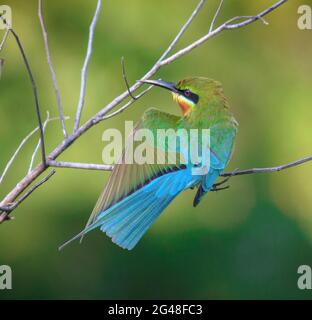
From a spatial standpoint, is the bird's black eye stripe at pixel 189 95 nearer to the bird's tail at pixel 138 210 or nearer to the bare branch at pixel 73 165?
the bird's tail at pixel 138 210

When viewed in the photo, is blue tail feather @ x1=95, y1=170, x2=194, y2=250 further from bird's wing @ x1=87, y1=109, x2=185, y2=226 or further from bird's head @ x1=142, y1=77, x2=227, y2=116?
bird's head @ x1=142, y1=77, x2=227, y2=116

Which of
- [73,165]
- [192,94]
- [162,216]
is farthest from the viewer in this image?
[162,216]

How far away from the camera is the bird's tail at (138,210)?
163 cm

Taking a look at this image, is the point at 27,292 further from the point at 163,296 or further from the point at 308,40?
the point at 308,40

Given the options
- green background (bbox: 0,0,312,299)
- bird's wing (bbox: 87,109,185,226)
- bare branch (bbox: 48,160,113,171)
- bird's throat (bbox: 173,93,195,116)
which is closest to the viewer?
bare branch (bbox: 48,160,113,171)

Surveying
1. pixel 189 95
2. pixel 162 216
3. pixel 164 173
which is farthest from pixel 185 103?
pixel 162 216

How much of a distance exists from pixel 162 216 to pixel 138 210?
1.55 metres

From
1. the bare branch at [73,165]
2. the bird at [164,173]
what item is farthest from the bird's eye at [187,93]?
the bare branch at [73,165]

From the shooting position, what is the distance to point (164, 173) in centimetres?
178

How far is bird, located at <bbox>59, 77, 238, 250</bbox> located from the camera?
1.64 m

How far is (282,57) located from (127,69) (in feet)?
3.13

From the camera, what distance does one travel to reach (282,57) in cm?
381

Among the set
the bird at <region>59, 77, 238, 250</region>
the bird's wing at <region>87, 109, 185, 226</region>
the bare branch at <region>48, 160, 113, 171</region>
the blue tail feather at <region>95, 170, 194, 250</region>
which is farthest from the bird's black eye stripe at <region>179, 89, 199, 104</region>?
the bare branch at <region>48, 160, 113, 171</region>

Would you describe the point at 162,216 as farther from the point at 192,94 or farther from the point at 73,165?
the point at 73,165
